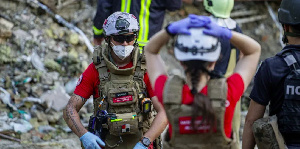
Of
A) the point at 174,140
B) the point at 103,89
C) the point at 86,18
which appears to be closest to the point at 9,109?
the point at 86,18

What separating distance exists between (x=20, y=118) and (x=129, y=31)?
3566mm

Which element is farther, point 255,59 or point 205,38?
point 255,59

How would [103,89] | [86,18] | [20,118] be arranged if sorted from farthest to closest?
1. [86,18]
2. [20,118]
3. [103,89]

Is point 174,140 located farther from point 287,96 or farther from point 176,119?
point 287,96

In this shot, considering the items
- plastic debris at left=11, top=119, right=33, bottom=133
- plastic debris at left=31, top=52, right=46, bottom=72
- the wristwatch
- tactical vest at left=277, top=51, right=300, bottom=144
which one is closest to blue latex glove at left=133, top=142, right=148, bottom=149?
the wristwatch

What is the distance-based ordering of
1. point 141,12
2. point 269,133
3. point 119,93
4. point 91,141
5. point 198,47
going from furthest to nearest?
point 141,12
point 119,93
point 91,141
point 269,133
point 198,47

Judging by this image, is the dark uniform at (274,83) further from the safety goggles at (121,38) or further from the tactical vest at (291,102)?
the safety goggles at (121,38)

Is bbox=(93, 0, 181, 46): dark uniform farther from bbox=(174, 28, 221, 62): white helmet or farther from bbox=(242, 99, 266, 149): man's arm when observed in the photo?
bbox=(174, 28, 221, 62): white helmet

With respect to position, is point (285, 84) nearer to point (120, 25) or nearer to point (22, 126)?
point (120, 25)

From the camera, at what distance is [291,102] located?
3322 mm

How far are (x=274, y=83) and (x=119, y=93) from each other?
1472 millimetres

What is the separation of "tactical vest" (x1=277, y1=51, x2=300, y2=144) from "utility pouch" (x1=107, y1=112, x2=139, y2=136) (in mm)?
1438

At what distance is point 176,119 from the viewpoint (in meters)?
3.22

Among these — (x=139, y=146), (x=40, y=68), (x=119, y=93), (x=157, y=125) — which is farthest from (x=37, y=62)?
(x=139, y=146)
